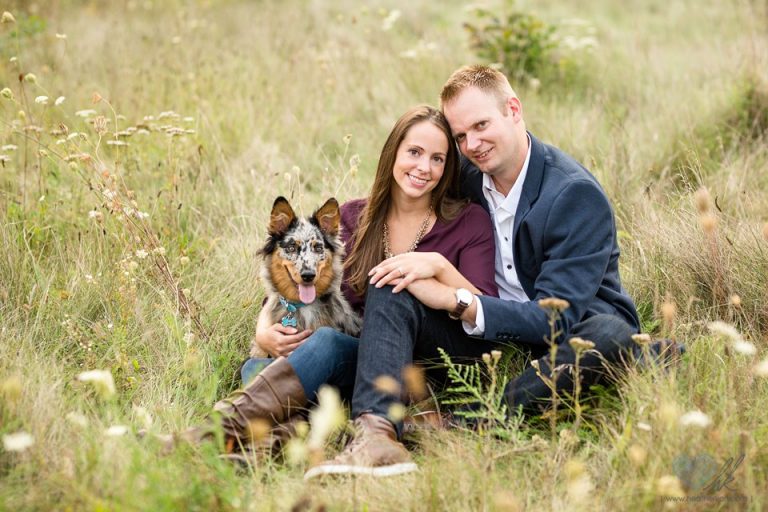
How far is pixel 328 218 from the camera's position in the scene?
3.77m

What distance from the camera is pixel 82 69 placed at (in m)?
7.42

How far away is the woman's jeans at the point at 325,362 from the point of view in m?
3.37

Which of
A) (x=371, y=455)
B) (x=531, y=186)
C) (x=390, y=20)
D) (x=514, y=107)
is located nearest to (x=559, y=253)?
(x=531, y=186)

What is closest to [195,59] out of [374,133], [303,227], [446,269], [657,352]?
[374,133]

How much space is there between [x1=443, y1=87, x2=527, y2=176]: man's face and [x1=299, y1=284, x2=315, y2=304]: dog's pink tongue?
1.02 metres

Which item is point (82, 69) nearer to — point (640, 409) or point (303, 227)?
point (303, 227)

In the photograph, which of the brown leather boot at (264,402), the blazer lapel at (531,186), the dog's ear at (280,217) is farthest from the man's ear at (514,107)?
the brown leather boot at (264,402)

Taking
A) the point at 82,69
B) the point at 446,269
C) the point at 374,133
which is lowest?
the point at 446,269

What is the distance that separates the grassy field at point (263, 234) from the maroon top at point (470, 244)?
754 mm

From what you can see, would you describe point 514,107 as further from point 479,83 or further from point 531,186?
point 531,186

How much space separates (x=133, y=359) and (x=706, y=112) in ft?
16.3

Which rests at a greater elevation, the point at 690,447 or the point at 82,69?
the point at 82,69

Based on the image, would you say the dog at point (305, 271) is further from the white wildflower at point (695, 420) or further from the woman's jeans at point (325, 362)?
the white wildflower at point (695, 420)

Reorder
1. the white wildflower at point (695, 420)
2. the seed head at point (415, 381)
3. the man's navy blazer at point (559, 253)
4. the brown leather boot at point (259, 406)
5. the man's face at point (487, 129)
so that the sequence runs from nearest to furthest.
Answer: the white wildflower at point (695, 420)
the brown leather boot at point (259, 406)
the seed head at point (415, 381)
the man's navy blazer at point (559, 253)
the man's face at point (487, 129)
